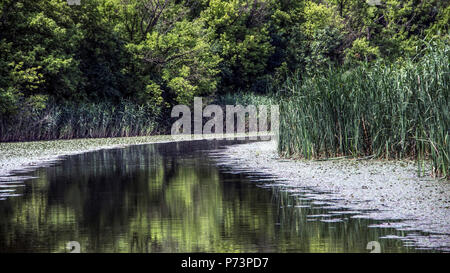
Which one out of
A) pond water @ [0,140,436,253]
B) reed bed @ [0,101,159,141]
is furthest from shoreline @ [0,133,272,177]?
reed bed @ [0,101,159,141]

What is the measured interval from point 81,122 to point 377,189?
27040 mm

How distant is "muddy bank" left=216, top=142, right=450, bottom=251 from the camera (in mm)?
9086

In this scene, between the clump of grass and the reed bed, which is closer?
the clump of grass

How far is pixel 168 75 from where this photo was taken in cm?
4669

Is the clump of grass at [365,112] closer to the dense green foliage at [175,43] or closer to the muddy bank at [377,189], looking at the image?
the muddy bank at [377,189]

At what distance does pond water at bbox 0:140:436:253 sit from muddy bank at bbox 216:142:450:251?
371mm

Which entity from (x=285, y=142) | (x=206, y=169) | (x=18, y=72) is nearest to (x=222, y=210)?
(x=206, y=169)

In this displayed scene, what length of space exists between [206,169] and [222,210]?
786 centimetres

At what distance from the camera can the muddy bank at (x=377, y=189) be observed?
9.09 m

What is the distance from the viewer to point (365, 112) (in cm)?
1864

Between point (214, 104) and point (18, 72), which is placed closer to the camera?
point (18, 72)

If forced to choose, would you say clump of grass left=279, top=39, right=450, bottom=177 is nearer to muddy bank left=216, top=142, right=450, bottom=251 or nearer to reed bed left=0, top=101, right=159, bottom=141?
muddy bank left=216, top=142, right=450, bottom=251

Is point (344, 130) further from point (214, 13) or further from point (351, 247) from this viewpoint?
point (214, 13)

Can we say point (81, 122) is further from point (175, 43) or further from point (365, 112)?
point (365, 112)
